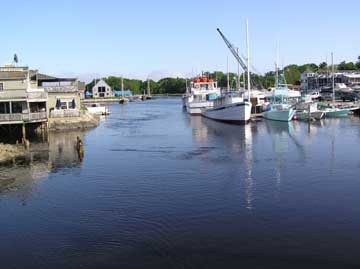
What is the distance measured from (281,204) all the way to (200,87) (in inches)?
3102

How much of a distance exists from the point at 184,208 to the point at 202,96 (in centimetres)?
7617

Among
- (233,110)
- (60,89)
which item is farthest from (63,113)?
(233,110)

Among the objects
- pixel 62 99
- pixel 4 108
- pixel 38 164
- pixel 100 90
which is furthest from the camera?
pixel 100 90

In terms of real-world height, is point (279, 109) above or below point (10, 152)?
above

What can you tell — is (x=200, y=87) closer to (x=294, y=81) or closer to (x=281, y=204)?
(x=281, y=204)

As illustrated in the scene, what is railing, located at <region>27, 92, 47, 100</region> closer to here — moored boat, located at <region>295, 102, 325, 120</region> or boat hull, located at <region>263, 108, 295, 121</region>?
boat hull, located at <region>263, 108, 295, 121</region>

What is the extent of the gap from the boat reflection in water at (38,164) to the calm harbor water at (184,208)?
0.13 metres

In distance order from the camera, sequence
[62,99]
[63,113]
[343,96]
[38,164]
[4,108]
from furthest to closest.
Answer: [343,96] < [62,99] < [63,113] < [4,108] < [38,164]

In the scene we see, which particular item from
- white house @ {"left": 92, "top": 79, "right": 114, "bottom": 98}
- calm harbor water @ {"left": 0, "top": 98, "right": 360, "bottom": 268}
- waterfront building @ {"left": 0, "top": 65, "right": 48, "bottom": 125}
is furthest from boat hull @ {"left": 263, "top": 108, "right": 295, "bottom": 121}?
white house @ {"left": 92, "top": 79, "right": 114, "bottom": 98}

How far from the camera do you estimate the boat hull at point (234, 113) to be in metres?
70.5

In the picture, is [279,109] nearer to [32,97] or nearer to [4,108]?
[32,97]

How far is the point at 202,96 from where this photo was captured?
98812 mm

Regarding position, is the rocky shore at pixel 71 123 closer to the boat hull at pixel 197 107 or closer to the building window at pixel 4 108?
the building window at pixel 4 108

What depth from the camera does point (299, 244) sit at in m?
18.4
